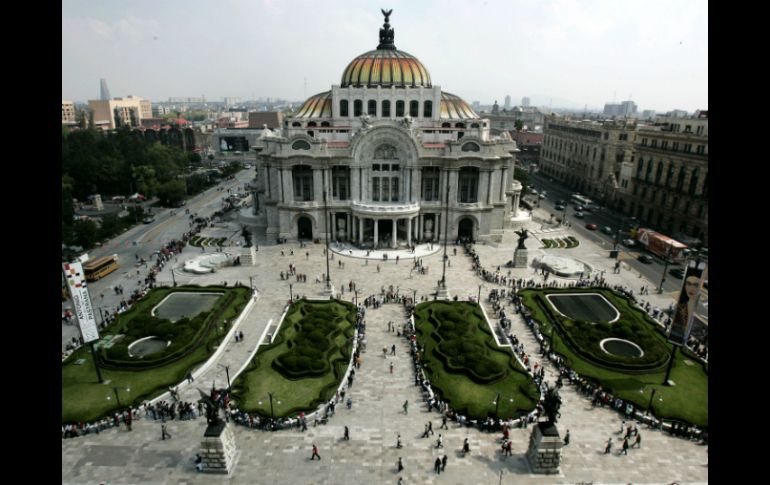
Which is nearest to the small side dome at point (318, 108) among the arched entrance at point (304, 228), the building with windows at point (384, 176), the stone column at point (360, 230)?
the building with windows at point (384, 176)

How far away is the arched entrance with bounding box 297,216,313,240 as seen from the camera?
71.9 meters

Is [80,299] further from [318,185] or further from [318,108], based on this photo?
[318,108]

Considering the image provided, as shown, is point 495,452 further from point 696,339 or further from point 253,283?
point 253,283

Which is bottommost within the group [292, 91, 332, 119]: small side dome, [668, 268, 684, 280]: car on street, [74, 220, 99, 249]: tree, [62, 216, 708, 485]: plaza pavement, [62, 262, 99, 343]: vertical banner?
[62, 216, 708, 485]: plaza pavement

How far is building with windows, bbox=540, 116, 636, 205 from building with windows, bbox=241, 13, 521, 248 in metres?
Result: 40.0

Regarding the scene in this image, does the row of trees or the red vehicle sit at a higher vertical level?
the row of trees

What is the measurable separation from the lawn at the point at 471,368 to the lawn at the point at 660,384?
5438 millimetres

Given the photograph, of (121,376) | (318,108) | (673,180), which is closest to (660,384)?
(121,376)

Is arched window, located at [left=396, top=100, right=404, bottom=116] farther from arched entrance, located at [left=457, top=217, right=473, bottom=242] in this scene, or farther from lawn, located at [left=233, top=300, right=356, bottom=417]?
lawn, located at [left=233, top=300, right=356, bottom=417]

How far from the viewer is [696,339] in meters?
A: 43.6

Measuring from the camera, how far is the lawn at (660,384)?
3319 cm

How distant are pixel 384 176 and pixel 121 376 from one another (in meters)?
43.3

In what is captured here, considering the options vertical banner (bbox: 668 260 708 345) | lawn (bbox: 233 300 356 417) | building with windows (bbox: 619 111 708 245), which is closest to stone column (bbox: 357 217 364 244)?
lawn (bbox: 233 300 356 417)
